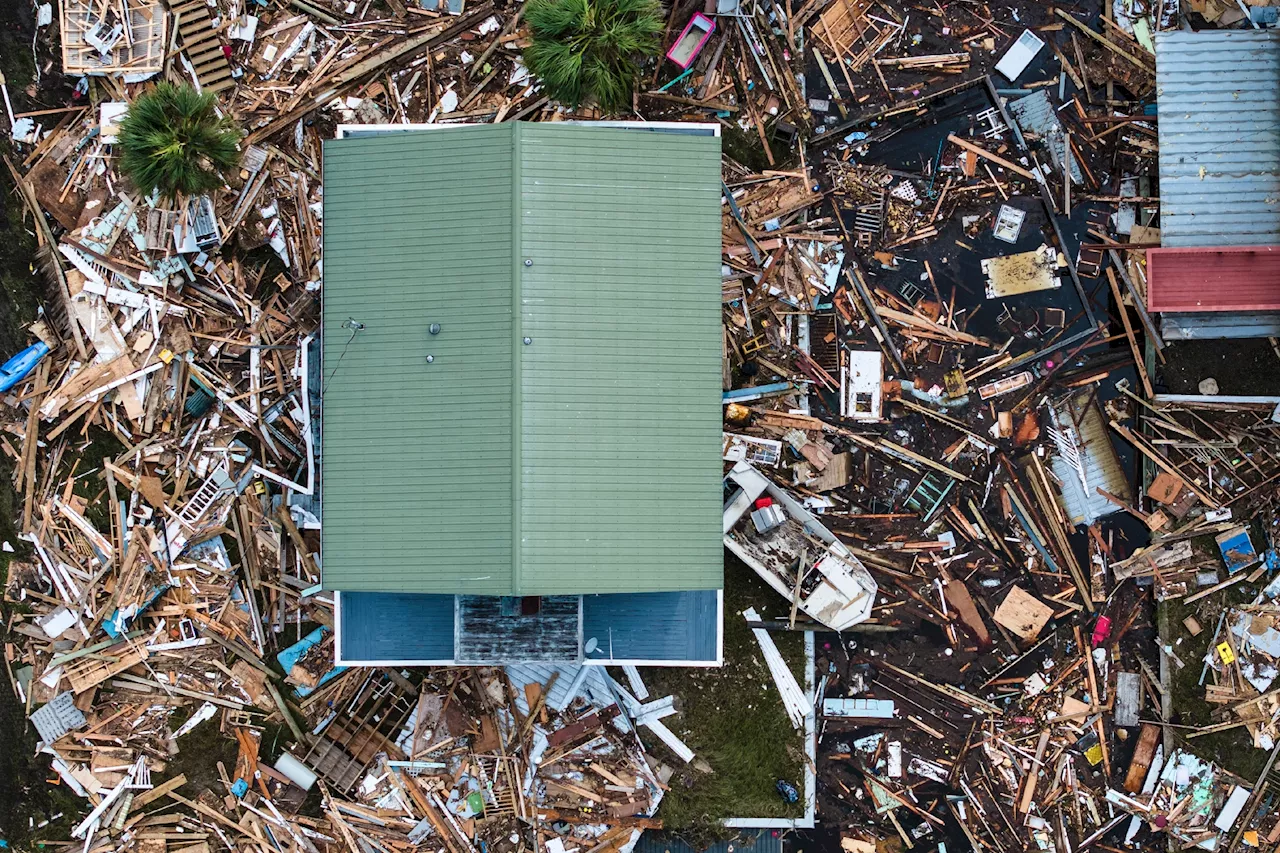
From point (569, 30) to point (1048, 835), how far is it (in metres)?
21.8

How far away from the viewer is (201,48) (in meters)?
22.3

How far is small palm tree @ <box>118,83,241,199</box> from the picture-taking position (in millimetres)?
20875

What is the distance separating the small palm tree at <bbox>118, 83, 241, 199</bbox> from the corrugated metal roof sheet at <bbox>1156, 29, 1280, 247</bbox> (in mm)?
21490

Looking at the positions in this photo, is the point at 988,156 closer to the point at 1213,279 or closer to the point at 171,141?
the point at 1213,279

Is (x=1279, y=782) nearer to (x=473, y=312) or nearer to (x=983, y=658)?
(x=983, y=658)

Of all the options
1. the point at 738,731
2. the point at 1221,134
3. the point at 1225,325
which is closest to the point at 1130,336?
the point at 1225,325

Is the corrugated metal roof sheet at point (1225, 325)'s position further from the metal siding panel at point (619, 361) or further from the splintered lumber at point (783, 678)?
the splintered lumber at point (783, 678)

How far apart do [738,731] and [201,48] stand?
2061 centimetres

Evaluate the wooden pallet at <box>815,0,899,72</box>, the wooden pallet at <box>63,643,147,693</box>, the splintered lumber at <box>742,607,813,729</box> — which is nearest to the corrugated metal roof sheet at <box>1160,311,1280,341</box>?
the wooden pallet at <box>815,0,899,72</box>

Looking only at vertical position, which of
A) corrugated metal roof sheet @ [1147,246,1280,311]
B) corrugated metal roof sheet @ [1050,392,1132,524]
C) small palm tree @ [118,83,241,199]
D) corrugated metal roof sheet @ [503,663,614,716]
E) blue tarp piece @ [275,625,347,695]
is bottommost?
corrugated metal roof sheet @ [503,663,614,716]

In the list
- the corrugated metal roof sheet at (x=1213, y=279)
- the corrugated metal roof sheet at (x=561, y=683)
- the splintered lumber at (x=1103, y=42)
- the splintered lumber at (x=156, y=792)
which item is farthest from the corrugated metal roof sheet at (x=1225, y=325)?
the splintered lumber at (x=156, y=792)

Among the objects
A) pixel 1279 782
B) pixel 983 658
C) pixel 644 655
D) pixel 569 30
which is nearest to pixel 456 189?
pixel 569 30

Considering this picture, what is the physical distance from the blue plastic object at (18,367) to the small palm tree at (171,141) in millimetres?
4797

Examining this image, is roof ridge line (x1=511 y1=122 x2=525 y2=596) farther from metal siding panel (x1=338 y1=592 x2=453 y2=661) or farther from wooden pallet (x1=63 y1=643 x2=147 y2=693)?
wooden pallet (x1=63 y1=643 x2=147 y2=693)
